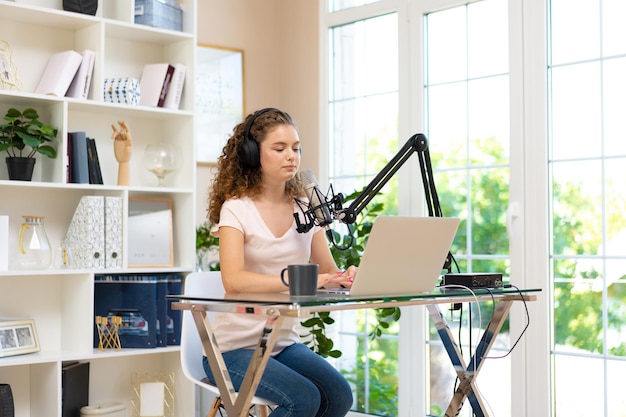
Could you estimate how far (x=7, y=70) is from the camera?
139 inches

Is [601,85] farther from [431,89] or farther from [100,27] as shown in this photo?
[100,27]

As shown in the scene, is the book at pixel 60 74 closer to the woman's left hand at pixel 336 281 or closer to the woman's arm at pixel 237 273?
the woman's arm at pixel 237 273

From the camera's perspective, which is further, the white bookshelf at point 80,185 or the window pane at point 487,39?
the window pane at point 487,39

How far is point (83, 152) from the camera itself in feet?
11.9

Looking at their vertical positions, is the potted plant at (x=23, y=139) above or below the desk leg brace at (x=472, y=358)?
above

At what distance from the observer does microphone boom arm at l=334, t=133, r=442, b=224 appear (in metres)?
2.46

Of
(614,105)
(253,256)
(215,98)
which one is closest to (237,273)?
(253,256)

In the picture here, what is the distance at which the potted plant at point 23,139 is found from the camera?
11.4ft

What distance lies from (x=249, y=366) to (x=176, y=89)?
205 cm

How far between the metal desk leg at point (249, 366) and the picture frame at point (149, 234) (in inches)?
61.5

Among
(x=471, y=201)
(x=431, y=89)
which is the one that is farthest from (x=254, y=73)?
(x=471, y=201)

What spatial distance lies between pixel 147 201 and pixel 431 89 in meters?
1.44

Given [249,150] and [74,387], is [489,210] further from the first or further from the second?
[74,387]

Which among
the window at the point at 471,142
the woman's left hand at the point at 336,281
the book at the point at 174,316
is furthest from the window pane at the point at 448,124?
the woman's left hand at the point at 336,281
